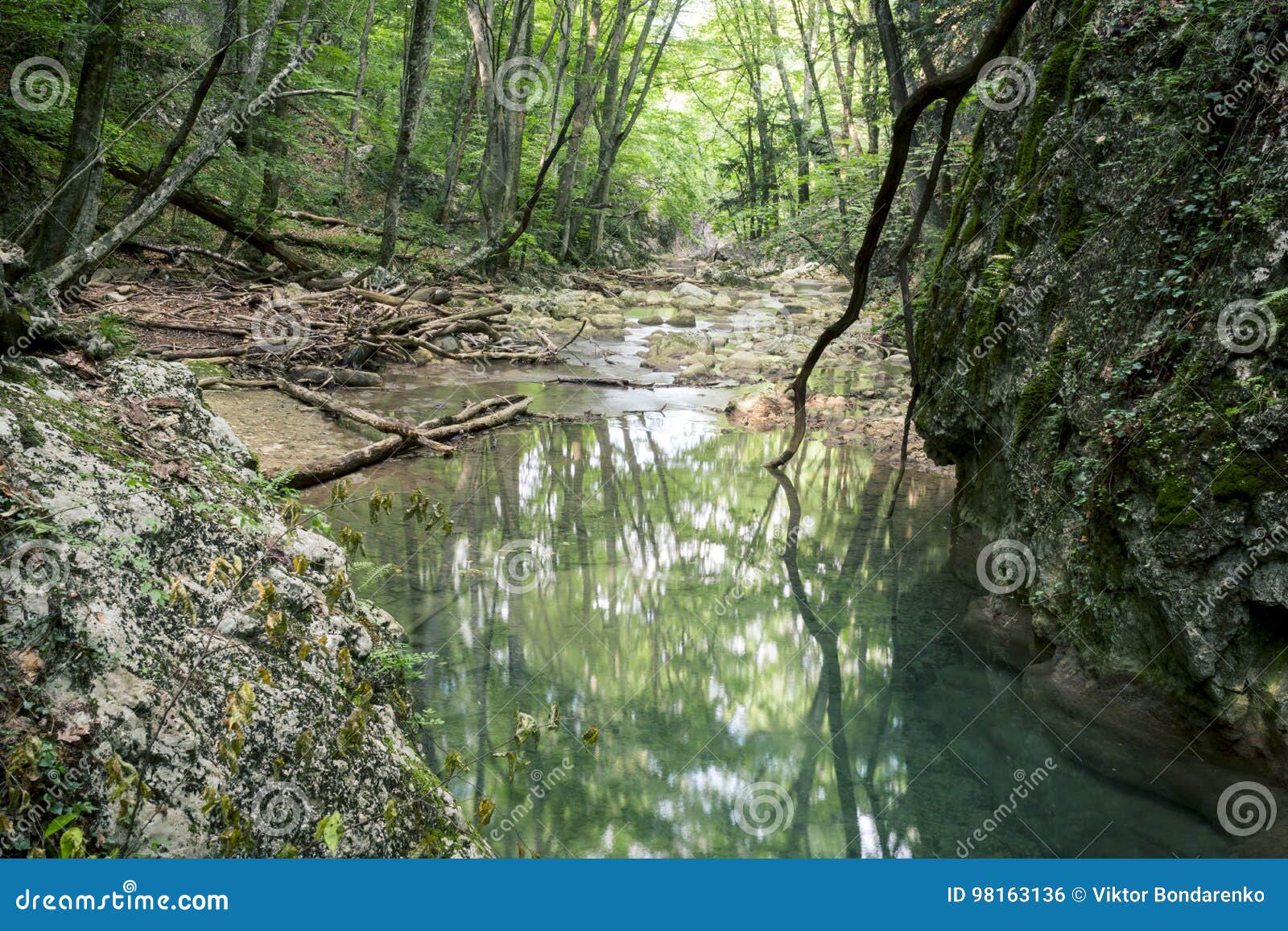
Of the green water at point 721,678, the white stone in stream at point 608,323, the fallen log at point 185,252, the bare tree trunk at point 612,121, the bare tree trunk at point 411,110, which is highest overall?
the bare tree trunk at point 612,121

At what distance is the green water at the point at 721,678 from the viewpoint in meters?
4.21

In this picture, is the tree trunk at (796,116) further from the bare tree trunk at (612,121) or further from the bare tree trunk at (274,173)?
the bare tree trunk at (274,173)

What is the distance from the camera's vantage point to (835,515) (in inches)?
348

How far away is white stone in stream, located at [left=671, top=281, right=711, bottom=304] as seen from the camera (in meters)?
24.6

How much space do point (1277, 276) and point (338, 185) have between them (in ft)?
66.0

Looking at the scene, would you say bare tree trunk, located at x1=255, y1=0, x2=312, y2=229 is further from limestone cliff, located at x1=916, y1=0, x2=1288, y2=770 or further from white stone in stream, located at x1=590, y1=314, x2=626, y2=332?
limestone cliff, located at x1=916, y1=0, x2=1288, y2=770

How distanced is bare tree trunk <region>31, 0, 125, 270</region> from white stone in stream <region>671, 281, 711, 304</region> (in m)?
17.0

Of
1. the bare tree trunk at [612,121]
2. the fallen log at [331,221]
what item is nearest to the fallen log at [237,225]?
the fallen log at [331,221]

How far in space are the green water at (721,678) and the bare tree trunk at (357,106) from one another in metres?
12.3

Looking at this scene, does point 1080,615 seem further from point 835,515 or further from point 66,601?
point 66,601

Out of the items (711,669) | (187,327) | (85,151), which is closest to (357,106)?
(187,327)

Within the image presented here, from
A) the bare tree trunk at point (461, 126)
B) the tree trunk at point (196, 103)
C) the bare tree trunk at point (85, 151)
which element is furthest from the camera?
the bare tree trunk at point (461, 126)

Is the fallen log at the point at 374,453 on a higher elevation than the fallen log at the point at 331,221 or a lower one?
lower

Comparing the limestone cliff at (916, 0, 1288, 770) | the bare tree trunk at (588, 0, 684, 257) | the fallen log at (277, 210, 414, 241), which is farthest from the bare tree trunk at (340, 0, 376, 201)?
the limestone cliff at (916, 0, 1288, 770)
